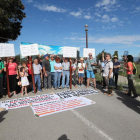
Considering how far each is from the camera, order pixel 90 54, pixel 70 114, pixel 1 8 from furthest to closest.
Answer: pixel 1 8 < pixel 90 54 < pixel 70 114

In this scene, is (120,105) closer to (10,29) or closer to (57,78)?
(57,78)

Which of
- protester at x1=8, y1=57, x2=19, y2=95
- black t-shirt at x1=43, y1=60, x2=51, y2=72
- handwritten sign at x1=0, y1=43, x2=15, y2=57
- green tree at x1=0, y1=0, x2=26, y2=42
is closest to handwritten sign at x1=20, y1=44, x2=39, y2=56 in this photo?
handwritten sign at x1=0, y1=43, x2=15, y2=57

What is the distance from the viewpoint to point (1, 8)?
10.6 metres

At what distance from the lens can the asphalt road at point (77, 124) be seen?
2500mm

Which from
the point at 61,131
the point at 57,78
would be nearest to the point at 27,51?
the point at 57,78

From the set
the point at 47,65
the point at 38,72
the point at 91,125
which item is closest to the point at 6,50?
the point at 38,72

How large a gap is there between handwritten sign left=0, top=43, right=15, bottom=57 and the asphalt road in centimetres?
252

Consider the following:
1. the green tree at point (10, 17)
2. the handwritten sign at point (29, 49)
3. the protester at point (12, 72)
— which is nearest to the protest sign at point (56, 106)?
the protester at point (12, 72)

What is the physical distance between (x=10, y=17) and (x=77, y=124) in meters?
12.7

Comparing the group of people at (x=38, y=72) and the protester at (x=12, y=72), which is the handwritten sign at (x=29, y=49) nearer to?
the group of people at (x=38, y=72)

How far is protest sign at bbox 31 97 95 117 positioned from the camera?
3654 millimetres

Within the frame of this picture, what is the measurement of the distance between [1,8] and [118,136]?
42.7 ft

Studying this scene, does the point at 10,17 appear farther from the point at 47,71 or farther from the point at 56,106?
the point at 56,106

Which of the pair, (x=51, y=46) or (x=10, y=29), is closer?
(x=10, y=29)
